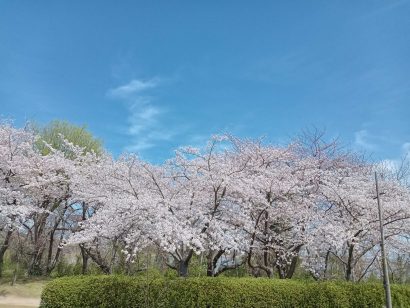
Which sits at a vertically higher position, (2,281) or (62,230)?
(62,230)

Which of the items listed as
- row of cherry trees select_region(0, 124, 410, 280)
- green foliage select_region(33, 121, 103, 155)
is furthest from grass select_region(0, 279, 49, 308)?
green foliage select_region(33, 121, 103, 155)

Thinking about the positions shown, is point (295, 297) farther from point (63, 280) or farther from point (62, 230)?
point (62, 230)

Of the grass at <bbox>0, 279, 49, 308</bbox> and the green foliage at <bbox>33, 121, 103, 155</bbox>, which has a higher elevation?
the green foliage at <bbox>33, 121, 103, 155</bbox>

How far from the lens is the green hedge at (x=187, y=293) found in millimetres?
9367

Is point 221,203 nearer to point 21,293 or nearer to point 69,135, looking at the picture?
point 21,293

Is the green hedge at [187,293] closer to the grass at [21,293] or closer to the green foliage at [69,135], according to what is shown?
the grass at [21,293]

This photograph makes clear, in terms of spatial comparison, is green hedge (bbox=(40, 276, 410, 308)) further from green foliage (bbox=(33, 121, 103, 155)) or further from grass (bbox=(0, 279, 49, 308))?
green foliage (bbox=(33, 121, 103, 155))

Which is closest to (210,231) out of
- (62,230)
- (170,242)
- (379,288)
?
(170,242)

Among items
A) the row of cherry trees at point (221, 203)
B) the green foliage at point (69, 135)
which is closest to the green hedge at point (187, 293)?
the row of cherry trees at point (221, 203)

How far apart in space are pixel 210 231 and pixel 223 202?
5.08ft

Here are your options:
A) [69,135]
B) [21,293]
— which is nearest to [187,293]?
[21,293]

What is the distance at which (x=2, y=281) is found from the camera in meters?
16.6

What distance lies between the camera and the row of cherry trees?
10.6 metres

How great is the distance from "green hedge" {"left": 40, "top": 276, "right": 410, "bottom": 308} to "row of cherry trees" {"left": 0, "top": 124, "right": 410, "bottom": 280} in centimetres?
90
